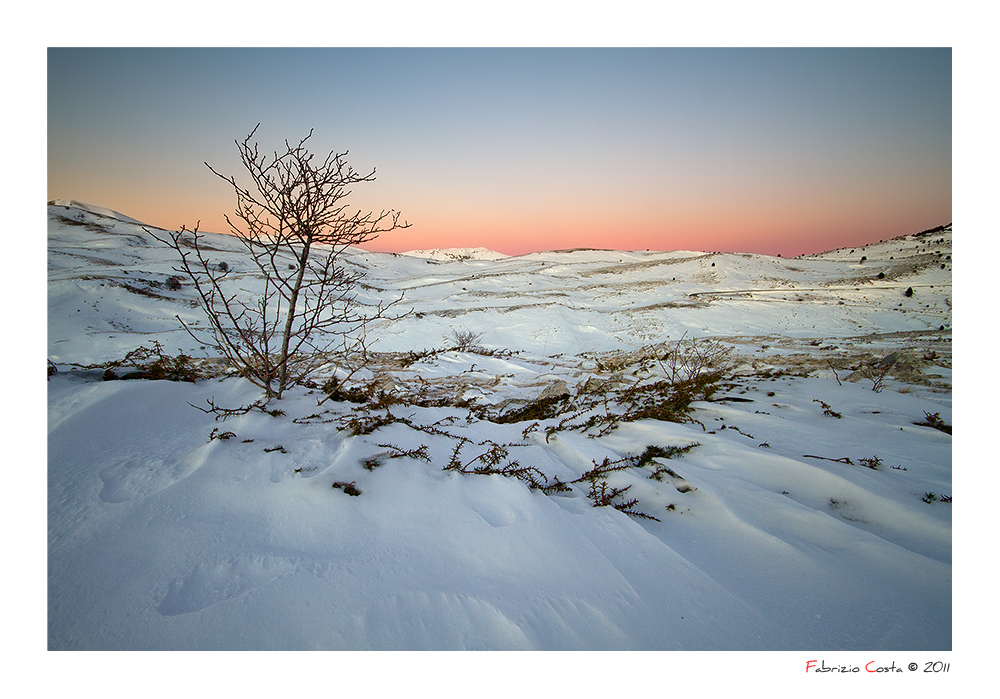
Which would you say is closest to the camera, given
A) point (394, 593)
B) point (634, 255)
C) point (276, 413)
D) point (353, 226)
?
point (394, 593)

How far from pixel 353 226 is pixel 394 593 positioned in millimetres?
2383

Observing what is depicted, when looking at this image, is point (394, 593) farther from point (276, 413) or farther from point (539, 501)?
point (276, 413)

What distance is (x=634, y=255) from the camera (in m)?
51.0

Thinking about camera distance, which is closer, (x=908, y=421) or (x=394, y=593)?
(x=394, y=593)

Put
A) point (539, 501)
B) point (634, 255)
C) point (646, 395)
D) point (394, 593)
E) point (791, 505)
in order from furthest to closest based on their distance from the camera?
1. point (634, 255)
2. point (646, 395)
3. point (791, 505)
4. point (539, 501)
5. point (394, 593)

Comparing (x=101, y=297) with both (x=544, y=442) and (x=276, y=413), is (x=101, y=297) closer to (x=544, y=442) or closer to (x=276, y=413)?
(x=276, y=413)

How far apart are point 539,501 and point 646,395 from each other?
3145 mm

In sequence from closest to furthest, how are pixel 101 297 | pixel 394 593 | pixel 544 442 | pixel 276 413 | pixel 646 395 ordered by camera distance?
pixel 394 593, pixel 276 413, pixel 544 442, pixel 646 395, pixel 101 297

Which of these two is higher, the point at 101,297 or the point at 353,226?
the point at 101,297

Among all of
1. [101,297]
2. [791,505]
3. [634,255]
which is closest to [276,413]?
[791,505]
